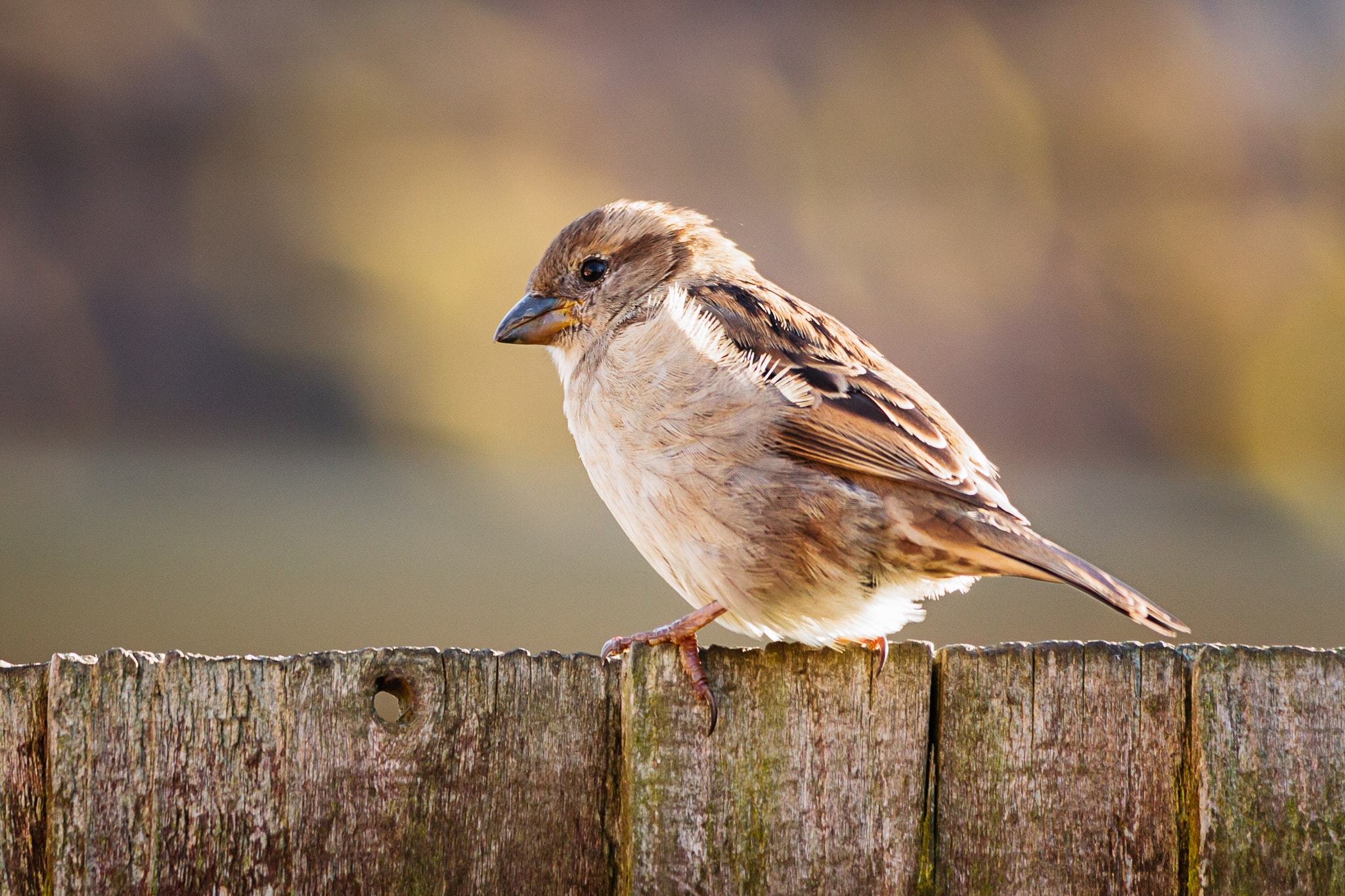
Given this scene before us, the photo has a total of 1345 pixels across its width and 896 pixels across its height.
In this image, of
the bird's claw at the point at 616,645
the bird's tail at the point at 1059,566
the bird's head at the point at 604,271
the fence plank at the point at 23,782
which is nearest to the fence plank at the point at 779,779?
the bird's tail at the point at 1059,566

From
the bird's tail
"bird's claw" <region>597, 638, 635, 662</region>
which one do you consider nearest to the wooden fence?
the bird's tail

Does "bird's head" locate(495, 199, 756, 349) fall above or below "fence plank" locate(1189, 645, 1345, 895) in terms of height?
above

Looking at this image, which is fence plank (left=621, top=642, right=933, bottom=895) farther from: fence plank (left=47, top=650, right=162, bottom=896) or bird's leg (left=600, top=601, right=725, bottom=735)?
fence plank (left=47, top=650, right=162, bottom=896)

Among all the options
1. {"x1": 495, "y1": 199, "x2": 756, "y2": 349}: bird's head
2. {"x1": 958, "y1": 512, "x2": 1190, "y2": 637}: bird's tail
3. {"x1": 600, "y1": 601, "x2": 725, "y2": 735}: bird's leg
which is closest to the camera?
{"x1": 600, "y1": 601, "x2": 725, "y2": 735}: bird's leg

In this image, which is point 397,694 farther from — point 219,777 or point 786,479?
point 786,479

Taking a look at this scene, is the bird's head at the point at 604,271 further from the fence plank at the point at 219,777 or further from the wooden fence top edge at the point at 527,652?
the fence plank at the point at 219,777

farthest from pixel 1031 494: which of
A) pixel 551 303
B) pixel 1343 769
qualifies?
pixel 1343 769

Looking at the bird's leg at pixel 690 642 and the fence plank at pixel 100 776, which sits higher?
the bird's leg at pixel 690 642
